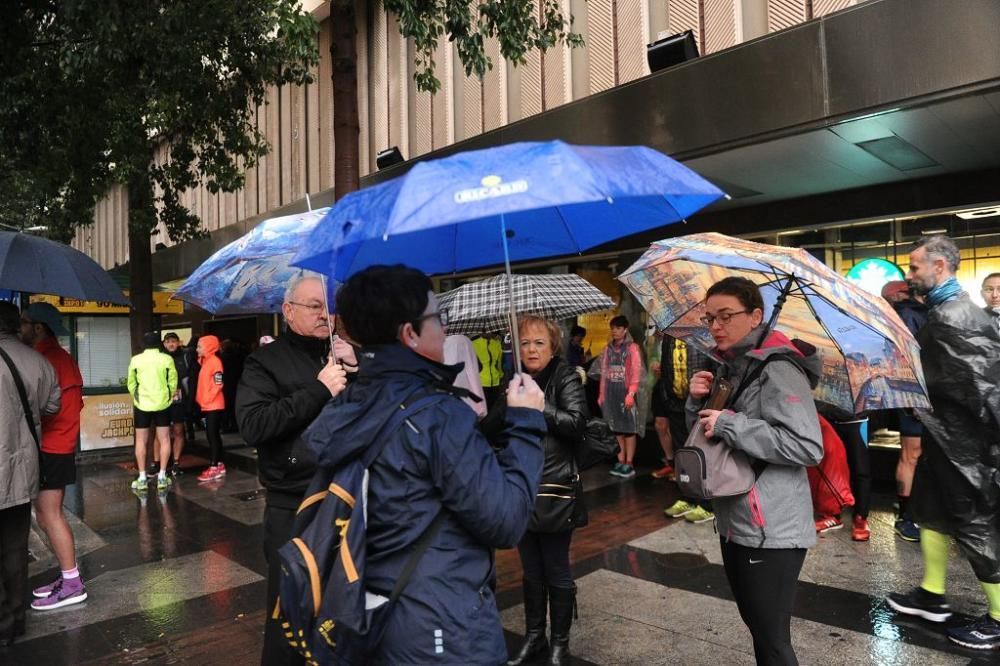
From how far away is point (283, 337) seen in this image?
3369 millimetres

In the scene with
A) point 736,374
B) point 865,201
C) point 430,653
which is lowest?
point 430,653

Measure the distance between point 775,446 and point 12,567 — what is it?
184 inches

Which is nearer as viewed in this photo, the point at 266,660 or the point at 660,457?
the point at 266,660

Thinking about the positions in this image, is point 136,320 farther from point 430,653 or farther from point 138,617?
point 430,653

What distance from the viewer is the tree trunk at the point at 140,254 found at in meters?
10.8

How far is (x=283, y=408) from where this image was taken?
3014 mm

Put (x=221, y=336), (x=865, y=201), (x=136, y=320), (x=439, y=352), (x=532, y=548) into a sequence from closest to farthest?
(x=439, y=352)
(x=532, y=548)
(x=865, y=201)
(x=136, y=320)
(x=221, y=336)

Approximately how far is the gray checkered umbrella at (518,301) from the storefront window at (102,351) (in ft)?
30.0

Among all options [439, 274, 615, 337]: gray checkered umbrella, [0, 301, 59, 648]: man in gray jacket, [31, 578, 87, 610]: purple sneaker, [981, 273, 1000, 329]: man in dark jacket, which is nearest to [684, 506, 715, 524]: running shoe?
[439, 274, 615, 337]: gray checkered umbrella

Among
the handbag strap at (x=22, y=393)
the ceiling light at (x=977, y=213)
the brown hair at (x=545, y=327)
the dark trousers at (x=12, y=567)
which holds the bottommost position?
the dark trousers at (x=12, y=567)

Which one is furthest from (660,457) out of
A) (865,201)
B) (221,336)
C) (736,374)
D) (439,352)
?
(221,336)

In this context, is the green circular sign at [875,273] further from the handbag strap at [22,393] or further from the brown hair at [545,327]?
the handbag strap at [22,393]

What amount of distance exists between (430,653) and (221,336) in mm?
18530

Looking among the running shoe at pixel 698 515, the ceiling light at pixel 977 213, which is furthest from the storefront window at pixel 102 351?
the ceiling light at pixel 977 213
